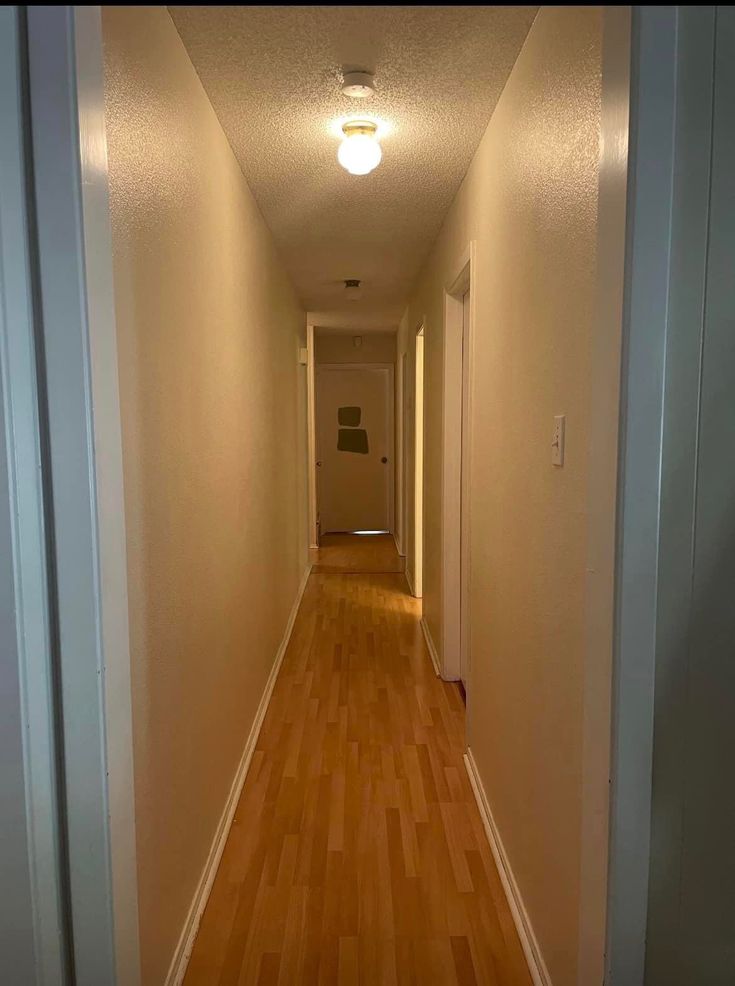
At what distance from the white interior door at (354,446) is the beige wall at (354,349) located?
0.09m

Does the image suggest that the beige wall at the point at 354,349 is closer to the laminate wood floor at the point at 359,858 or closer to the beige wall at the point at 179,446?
the beige wall at the point at 179,446

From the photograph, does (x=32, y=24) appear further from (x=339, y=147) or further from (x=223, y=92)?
(x=339, y=147)

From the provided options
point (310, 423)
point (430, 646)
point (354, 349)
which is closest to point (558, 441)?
point (430, 646)

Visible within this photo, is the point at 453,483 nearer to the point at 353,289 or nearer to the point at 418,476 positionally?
the point at 418,476

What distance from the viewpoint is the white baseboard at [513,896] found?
1.60 metres

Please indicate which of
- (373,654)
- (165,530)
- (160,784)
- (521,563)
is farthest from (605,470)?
(373,654)

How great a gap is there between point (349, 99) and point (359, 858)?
236 centimetres

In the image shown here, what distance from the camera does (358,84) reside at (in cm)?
196

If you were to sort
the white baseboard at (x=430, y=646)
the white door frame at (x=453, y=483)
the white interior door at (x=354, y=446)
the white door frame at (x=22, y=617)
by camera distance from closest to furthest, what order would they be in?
the white door frame at (x=22, y=617), the white door frame at (x=453, y=483), the white baseboard at (x=430, y=646), the white interior door at (x=354, y=446)

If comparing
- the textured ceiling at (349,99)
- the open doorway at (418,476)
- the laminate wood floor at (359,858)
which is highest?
the textured ceiling at (349,99)

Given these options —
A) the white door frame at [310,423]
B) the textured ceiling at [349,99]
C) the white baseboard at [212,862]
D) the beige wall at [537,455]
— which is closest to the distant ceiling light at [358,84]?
the textured ceiling at [349,99]

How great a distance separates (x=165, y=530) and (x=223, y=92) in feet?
4.62

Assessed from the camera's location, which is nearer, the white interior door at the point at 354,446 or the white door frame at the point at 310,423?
the white door frame at the point at 310,423

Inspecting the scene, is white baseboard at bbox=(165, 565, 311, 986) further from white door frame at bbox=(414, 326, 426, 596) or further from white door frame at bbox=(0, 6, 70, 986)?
white door frame at bbox=(414, 326, 426, 596)
